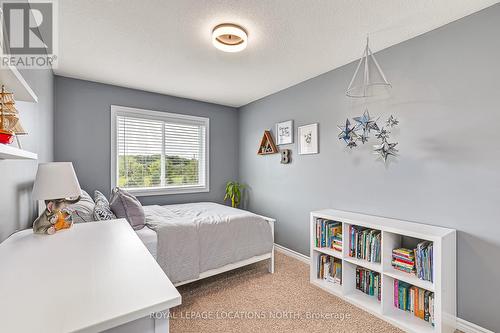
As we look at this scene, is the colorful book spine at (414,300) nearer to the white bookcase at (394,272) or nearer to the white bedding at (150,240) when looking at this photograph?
the white bookcase at (394,272)

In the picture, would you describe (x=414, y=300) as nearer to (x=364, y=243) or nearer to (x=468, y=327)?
(x=468, y=327)

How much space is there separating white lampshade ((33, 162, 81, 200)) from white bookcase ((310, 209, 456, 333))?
7.34 feet

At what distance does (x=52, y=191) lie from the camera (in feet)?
4.76

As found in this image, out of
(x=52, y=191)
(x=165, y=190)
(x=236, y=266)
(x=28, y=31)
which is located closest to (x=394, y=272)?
(x=236, y=266)

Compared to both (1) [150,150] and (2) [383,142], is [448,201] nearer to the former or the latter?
(2) [383,142]

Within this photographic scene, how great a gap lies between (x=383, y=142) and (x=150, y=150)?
10.6 ft

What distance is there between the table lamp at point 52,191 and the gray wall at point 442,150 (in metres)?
2.58

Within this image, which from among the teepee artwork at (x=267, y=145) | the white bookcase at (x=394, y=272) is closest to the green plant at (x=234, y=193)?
the teepee artwork at (x=267, y=145)

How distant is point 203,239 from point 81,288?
66.0 inches

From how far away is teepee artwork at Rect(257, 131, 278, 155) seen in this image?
374 cm

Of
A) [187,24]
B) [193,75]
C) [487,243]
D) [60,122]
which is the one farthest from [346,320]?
[60,122]

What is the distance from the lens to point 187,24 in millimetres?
1997

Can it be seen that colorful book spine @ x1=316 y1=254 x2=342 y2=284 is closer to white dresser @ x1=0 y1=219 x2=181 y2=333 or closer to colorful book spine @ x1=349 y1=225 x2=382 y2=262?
colorful book spine @ x1=349 y1=225 x2=382 y2=262

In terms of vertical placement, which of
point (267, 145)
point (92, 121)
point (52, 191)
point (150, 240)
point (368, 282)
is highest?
point (92, 121)
